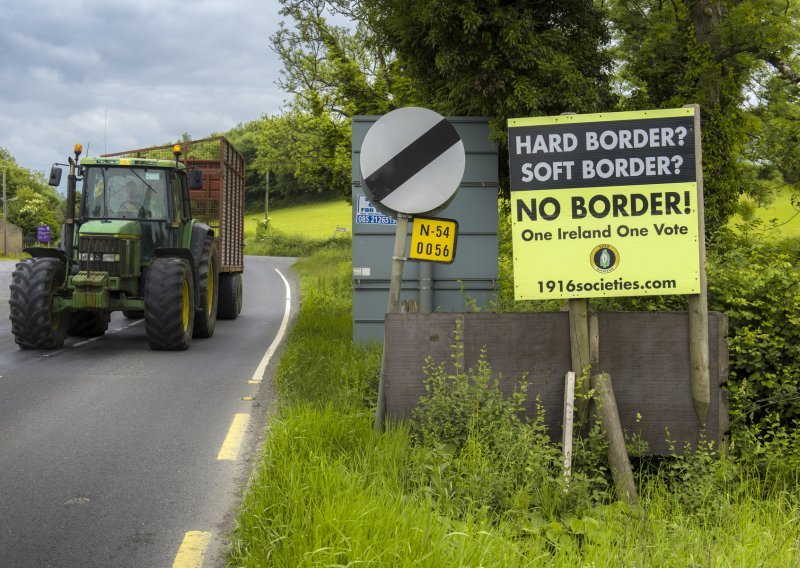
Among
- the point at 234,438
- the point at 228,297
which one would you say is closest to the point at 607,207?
the point at 234,438

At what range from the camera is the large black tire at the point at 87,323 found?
13.8 m

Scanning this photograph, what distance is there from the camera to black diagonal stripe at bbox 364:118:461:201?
5.41 meters

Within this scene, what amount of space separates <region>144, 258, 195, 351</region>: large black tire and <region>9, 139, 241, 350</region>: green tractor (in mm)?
14

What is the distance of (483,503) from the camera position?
4.41 meters

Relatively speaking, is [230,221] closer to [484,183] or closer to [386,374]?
[484,183]

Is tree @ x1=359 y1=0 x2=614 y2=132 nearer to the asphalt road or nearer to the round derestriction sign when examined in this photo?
the asphalt road

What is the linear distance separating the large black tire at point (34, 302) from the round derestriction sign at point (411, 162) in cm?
773

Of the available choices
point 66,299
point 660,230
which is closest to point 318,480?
point 660,230

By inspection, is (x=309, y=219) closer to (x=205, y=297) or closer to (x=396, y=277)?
(x=205, y=297)

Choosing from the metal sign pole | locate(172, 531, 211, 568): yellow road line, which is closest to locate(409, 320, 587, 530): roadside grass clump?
the metal sign pole

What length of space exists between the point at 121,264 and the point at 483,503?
9.29 meters

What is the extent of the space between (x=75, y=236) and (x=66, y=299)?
1378 millimetres

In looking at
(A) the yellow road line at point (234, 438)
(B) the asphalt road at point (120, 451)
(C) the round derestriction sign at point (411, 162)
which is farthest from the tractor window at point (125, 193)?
(C) the round derestriction sign at point (411, 162)

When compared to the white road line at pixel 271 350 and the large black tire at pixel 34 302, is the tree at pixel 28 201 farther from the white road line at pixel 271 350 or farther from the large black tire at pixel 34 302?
the large black tire at pixel 34 302
